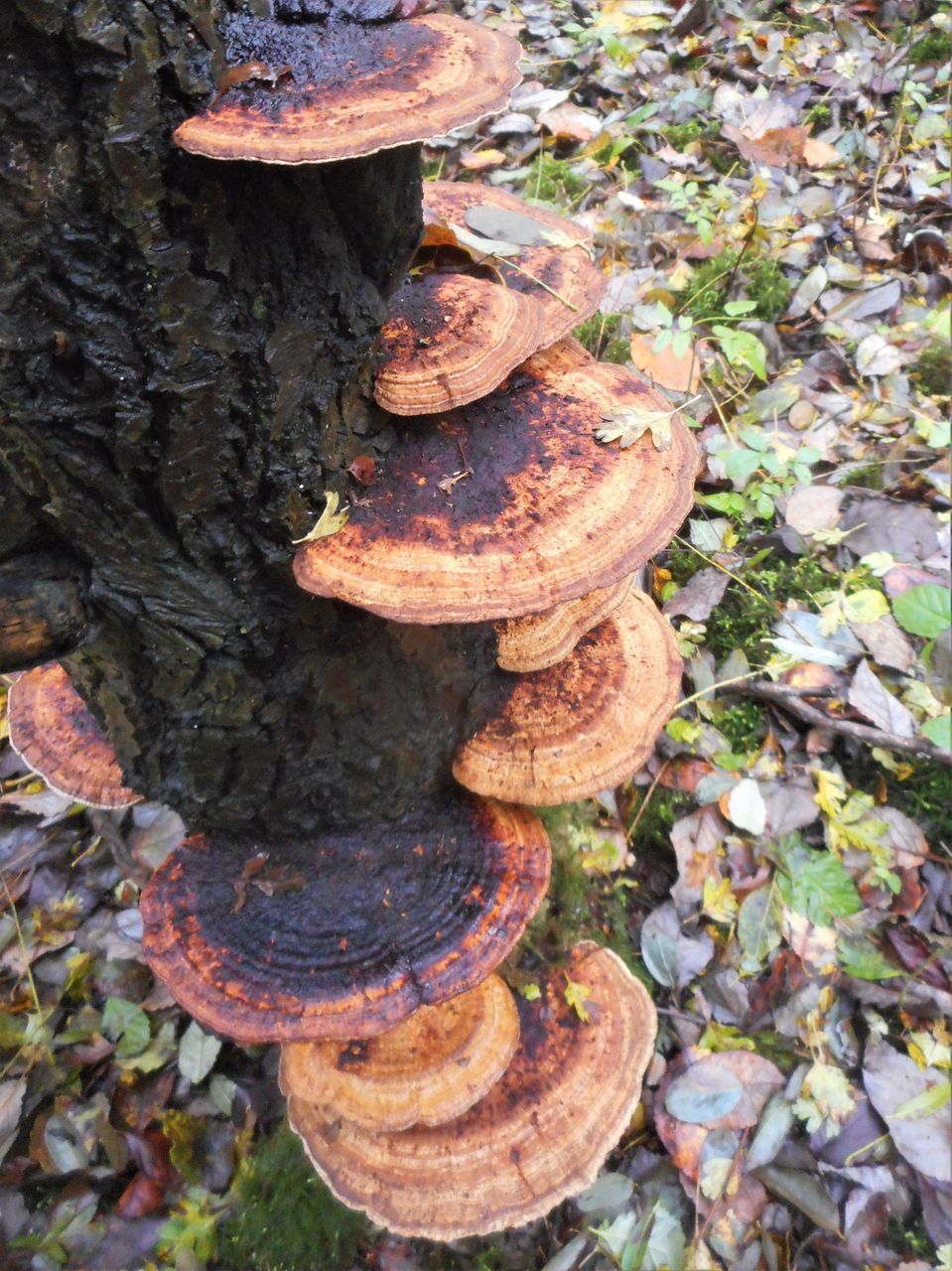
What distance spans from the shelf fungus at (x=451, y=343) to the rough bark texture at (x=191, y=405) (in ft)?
0.33

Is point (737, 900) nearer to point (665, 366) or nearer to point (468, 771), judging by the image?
point (468, 771)

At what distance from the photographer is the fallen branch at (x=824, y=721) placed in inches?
115

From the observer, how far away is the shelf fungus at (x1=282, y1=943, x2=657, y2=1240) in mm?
2303

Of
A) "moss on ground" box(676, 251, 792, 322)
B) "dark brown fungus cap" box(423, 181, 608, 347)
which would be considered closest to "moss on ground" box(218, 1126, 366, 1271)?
"dark brown fungus cap" box(423, 181, 608, 347)

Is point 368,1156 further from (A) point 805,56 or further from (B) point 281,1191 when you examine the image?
(A) point 805,56

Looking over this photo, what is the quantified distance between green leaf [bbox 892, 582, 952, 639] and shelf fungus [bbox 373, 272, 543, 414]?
1.01 metres

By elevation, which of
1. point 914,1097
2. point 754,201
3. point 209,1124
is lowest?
point 209,1124

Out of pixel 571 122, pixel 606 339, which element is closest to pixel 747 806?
pixel 606 339

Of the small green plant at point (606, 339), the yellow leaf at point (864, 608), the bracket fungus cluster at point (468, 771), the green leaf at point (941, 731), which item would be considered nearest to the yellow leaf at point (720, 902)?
the bracket fungus cluster at point (468, 771)

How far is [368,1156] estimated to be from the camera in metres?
2.34

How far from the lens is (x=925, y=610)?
1.74 metres

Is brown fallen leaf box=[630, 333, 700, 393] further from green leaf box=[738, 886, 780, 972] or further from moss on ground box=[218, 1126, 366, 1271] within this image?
moss on ground box=[218, 1126, 366, 1271]

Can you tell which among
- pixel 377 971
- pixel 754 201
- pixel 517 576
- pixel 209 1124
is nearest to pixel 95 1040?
pixel 209 1124

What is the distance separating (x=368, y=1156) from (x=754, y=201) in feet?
15.6
